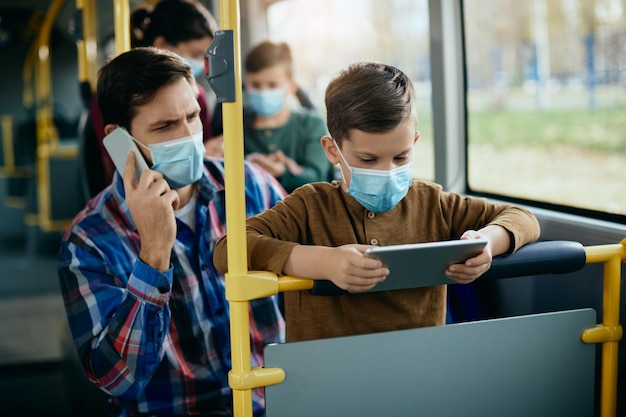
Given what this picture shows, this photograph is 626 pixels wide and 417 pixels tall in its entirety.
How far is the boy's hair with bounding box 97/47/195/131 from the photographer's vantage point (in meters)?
1.90

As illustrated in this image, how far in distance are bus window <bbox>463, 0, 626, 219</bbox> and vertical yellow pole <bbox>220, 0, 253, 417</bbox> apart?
47.7 inches

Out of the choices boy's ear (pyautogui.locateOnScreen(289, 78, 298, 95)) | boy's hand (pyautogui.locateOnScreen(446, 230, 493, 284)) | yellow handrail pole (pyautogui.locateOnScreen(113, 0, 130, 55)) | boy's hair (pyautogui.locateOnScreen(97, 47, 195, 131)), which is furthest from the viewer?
boy's ear (pyautogui.locateOnScreen(289, 78, 298, 95))

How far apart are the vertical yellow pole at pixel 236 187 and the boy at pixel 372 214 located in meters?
0.12

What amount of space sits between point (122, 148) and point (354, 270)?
857 millimetres

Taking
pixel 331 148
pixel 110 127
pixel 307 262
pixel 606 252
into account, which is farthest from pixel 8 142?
pixel 606 252

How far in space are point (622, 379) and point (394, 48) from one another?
7.76 feet

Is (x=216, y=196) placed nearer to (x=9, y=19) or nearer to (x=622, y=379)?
(x=622, y=379)

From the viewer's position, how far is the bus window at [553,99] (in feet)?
7.91

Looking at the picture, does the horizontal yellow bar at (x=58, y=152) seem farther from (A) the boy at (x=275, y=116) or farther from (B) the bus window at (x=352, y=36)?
(A) the boy at (x=275, y=116)

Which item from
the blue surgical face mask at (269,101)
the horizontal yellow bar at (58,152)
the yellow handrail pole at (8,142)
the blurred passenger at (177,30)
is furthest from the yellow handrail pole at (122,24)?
the yellow handrail pole at (8,142)

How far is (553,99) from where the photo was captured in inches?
215

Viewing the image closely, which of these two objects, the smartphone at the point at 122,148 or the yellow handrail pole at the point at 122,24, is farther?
the yellow handrail pole at the point at 122,24

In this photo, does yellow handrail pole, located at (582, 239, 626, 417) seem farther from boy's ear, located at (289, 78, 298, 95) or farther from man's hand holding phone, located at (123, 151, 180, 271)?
boy's ear, located at (289, 78, 298, 95)

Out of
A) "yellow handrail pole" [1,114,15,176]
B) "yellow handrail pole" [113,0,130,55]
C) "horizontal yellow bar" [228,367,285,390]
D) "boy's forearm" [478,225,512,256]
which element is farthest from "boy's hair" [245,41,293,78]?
"yellow handrail pole" [1,114,15,176]
